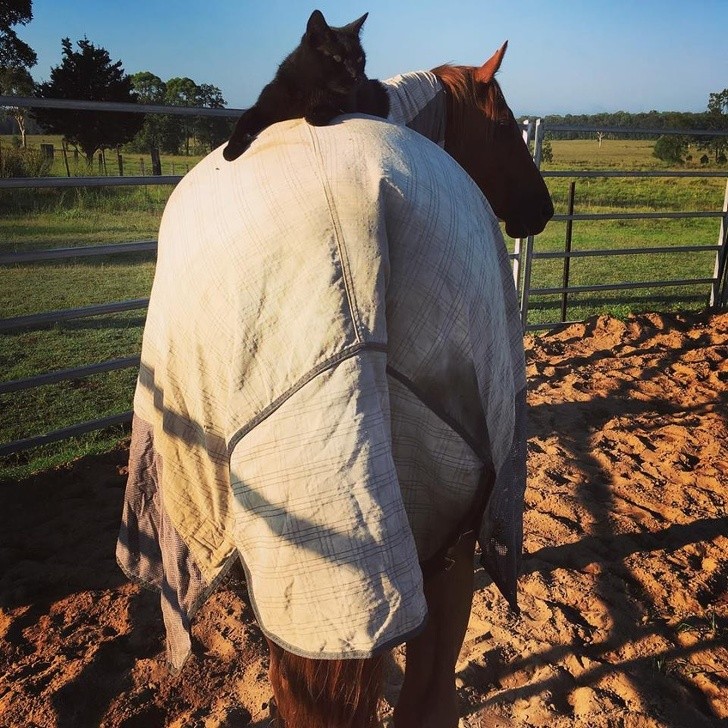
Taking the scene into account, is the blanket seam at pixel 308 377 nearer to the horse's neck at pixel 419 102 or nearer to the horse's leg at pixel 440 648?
the horse's leg at pixel 440 648

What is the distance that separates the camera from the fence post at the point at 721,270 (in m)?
7.24

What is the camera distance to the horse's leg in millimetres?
1427

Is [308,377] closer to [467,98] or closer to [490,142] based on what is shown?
[467,98]

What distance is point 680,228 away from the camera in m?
16.7

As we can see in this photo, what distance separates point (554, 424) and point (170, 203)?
3333 mm

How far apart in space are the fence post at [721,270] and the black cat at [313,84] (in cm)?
699

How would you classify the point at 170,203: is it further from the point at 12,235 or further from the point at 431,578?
the point at 12,235

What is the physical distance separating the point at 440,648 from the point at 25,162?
1499 centimetres

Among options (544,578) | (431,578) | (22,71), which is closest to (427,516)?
(431,578)

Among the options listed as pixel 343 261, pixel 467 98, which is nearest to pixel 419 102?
pixel 467 98

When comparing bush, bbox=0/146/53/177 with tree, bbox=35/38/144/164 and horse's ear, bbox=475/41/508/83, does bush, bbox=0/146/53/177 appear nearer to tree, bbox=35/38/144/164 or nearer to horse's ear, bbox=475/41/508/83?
tree, bbox=35/38/144/164

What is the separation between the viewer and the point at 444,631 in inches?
56.4

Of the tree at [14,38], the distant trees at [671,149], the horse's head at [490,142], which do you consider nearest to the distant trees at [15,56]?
the tree at [14,38]

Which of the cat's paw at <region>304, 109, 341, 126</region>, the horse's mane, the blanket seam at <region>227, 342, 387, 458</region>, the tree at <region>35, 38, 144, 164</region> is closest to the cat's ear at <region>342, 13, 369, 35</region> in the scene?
the cat's paw at <region>304, 109, 341, 126</region>
